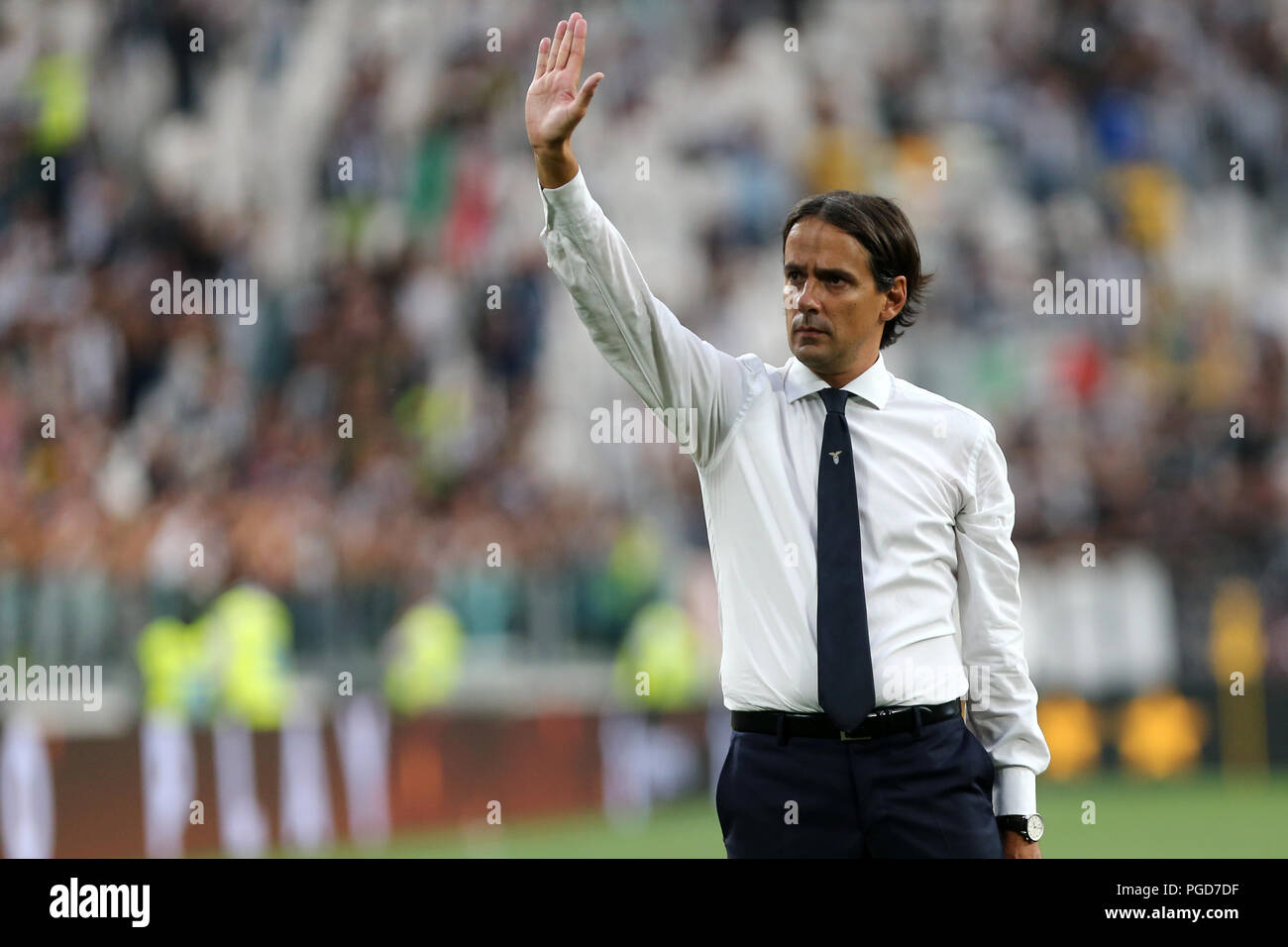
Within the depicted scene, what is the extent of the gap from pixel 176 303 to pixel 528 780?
4409 millimetres

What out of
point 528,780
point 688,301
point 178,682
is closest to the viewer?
point 178,682

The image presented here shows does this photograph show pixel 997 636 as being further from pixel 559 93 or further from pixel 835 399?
pixel 559 93

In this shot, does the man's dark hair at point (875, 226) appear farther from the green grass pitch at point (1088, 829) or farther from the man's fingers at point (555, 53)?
the green grass pitch at point (1088, 829)

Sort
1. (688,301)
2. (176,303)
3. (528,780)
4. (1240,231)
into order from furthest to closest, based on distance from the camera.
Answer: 1. (1240,231)
2. (688,301)
3. (176,303)
4. (528,780)

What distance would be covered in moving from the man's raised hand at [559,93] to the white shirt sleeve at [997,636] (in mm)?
977

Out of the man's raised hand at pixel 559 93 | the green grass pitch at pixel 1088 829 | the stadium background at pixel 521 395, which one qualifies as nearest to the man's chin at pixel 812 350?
the man's raised hand at pixel 559 93

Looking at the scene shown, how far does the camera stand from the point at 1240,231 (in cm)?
1470

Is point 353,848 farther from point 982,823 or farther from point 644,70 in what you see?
point 644,70

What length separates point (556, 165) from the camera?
341 cm

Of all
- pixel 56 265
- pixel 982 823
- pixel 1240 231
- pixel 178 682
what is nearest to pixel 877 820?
pixel 982 823

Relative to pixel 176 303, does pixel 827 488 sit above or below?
below

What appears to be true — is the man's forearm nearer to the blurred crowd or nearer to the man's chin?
the man's chin

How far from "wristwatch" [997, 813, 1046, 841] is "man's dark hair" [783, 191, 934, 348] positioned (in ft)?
3.32

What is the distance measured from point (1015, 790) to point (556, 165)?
4.68 ft
